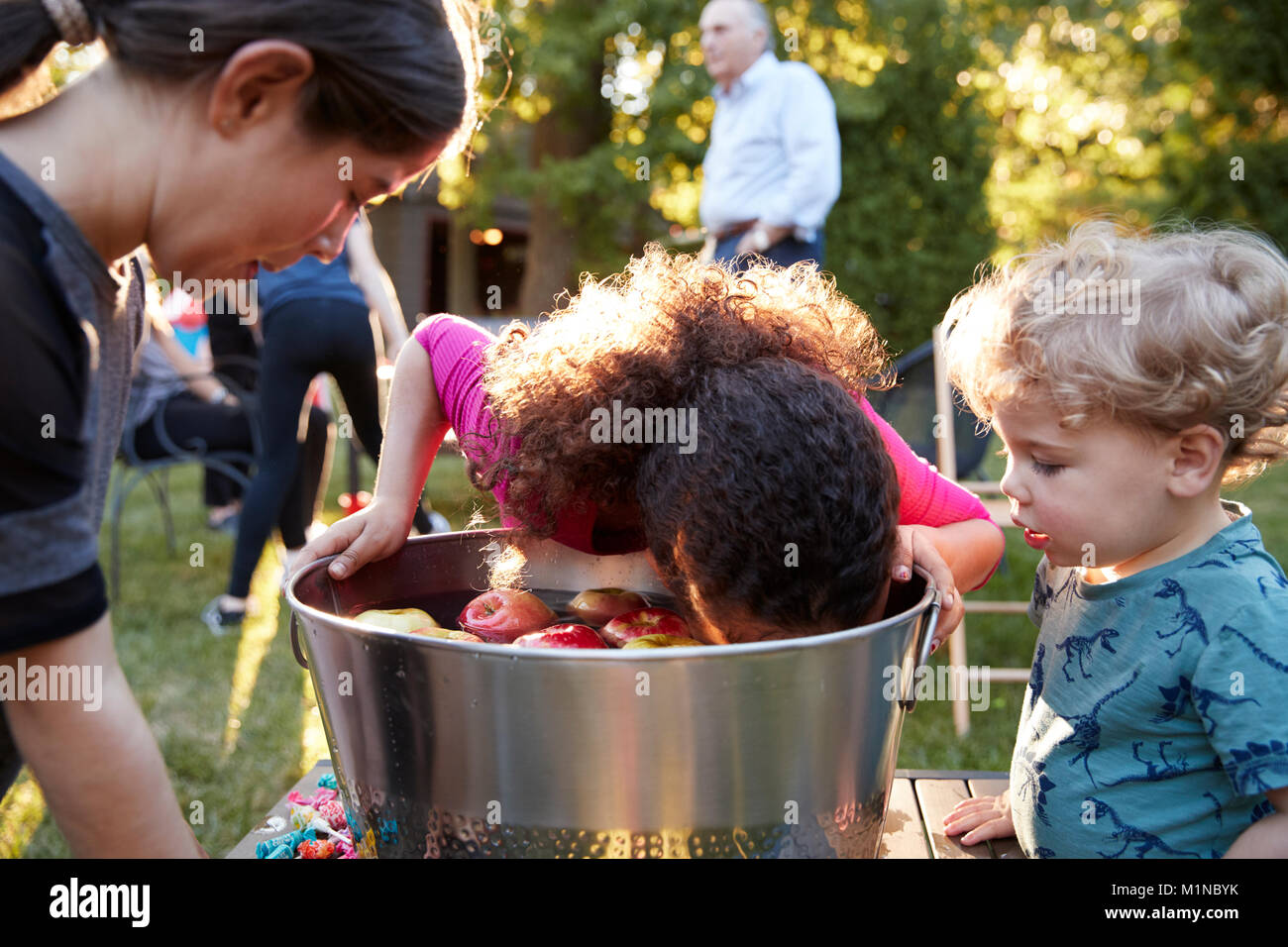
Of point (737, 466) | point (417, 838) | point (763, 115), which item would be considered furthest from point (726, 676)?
point (763, 115)

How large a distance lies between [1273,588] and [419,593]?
3.29 ft

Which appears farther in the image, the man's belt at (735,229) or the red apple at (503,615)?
the man's belt at (735,229)

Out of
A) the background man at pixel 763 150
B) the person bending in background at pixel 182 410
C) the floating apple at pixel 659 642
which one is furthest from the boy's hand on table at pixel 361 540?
the person bending in background at pixel 182 410

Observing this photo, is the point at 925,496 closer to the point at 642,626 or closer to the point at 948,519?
the point at 948,519

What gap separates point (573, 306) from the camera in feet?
4.12

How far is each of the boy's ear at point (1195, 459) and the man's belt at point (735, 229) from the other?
245cm

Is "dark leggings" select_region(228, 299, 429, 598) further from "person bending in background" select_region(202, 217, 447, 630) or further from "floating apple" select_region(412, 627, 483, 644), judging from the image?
"floating apple" select_region(412, 627, 483, 644)

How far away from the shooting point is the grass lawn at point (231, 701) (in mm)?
2324

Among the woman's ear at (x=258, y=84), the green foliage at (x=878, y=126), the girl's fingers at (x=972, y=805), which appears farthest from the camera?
the green foliage at (x=878, y=126)

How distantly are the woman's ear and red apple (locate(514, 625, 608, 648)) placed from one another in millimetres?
541

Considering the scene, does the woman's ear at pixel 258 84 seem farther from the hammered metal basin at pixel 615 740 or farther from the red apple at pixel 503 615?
the red apple at pixel 503 615

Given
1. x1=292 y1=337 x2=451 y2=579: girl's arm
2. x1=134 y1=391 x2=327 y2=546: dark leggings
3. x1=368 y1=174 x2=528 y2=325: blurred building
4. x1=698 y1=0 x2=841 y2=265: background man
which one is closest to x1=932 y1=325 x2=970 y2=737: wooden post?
x1=698 y1=0 x2=841 y2=265: background man

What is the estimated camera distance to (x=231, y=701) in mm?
2973
